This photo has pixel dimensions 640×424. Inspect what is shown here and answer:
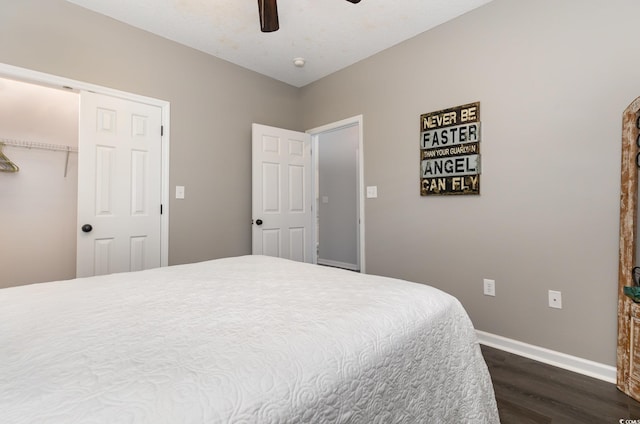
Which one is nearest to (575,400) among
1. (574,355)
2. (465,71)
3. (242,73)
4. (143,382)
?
(574,355)

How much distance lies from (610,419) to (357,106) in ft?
9.66

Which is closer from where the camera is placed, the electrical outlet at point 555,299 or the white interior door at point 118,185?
the electrical outlet at point 555,299

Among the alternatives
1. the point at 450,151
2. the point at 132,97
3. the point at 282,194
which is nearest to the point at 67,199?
the point at 132,97

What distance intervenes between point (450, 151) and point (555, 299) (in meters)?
1.28

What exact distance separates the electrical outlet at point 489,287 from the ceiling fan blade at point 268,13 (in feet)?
7.74

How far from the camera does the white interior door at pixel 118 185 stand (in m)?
2.40

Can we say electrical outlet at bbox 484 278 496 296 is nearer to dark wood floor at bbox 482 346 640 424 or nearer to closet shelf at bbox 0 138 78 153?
dark wood floor at bbox 482 346 640 424

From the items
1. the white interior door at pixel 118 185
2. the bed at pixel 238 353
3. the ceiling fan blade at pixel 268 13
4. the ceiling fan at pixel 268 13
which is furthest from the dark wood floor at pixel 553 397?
the white interior door at pixel 118 185

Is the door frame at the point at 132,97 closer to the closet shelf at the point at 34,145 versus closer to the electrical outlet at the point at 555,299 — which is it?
the closet shelf at the point at 34,145

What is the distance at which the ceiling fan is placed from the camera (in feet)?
5.90

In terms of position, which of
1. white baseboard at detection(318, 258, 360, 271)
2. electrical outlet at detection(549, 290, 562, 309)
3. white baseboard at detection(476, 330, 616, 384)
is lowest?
white baseboard at detection(476, 330, 616, 384)

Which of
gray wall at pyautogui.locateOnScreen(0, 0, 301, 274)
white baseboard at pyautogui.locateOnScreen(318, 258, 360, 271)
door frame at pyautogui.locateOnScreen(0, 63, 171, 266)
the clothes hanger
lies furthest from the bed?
white baseboard at pyautogui.locateOnScreen(318, 258, 360, 271)

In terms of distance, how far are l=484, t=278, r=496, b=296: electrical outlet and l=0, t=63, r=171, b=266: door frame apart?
270 centimetres

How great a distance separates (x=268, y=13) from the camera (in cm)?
185
